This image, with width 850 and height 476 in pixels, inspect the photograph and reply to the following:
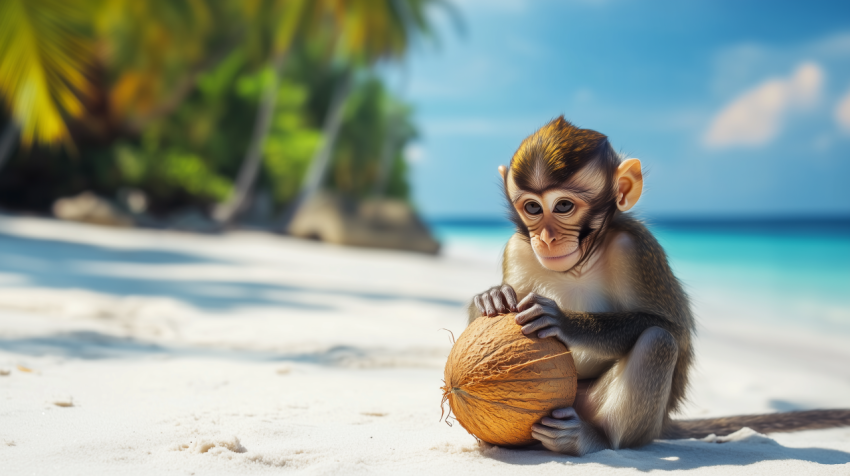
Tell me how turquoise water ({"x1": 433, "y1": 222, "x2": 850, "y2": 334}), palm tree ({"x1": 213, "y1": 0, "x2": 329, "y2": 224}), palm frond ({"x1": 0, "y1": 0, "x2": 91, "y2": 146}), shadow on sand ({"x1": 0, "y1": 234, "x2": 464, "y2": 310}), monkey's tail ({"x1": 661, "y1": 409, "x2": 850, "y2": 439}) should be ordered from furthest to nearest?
palm tree ({"x1": 213, "y1": 0, "x2": 329, "y2": 224}) < turquoise water ({"x1": 433, "y1": 222, "x2": 850, "y2": 334}) < palm frond ({"x1": 0, "y1": 0, "x2": 91, "y2": 146}) < shadow on sand ({"x1": 0, "y1": 234, "x2": 464, "y2": 310}) < monkey's tail ({"x1": 661, "y1": 409, "x2": 850, "y2": 439})

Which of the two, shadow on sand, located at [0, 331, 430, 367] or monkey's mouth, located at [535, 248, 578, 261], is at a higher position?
monkey's mouth, located at [535, 248, 578, 261]

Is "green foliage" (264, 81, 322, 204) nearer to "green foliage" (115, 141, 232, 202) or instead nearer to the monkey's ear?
"green foliage" (115, 141, 232, 202)

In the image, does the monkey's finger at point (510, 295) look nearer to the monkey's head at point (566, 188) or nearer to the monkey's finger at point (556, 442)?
the monkey's head at point (566, 188)

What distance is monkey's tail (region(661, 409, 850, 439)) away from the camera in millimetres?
3422

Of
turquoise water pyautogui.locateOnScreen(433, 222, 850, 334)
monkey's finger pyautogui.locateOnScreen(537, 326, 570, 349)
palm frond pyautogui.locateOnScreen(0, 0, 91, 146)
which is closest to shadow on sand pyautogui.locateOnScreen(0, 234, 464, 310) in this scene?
palm frond pyautogui.locateOnScreen(0, 0, 91, 146)

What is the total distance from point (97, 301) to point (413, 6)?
676 inches

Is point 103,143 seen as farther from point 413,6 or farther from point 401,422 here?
point 401,422

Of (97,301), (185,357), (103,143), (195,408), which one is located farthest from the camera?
(103,143)

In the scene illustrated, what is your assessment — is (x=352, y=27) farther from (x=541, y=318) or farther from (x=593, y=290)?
(x=541, y=318)

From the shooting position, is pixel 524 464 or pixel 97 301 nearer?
pixel 524 464

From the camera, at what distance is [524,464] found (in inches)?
105

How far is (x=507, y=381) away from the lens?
269 centimetres

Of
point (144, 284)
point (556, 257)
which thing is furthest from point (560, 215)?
point (144, 284)

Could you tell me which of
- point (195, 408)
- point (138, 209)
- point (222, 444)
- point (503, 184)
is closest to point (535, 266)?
point (503, 184)
